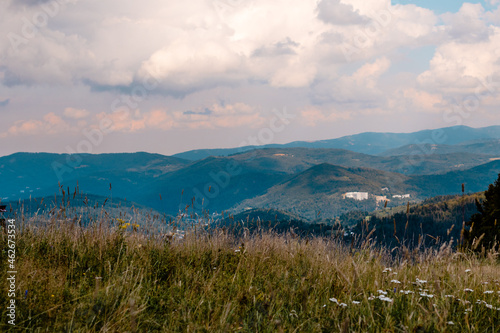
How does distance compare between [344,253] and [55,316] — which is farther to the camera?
[344,253]

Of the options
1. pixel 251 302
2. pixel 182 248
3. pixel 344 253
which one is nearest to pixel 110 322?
pixel 251 302

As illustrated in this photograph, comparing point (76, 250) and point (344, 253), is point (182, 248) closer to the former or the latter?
point (76, 250)

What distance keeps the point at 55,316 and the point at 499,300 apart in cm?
526

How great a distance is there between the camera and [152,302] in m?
3.83

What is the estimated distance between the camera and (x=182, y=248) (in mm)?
5938

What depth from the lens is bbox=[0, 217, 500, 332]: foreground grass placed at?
3.33 meters

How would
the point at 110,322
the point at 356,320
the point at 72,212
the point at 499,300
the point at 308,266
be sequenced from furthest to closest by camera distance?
the point at 72,212
the point at 308,266
the point at 499,300
the point at 356,320
the point at 110,322

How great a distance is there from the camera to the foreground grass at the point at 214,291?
333 cm

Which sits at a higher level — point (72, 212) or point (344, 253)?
point (72, 212)

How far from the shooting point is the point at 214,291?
4352 mm

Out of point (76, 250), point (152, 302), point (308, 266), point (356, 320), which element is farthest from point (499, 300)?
point (76, 250)

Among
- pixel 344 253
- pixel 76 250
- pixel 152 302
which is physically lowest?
pixel 344 253

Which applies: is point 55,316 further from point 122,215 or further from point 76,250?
point 122,215

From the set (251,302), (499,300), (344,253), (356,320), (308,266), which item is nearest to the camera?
(356,320)
